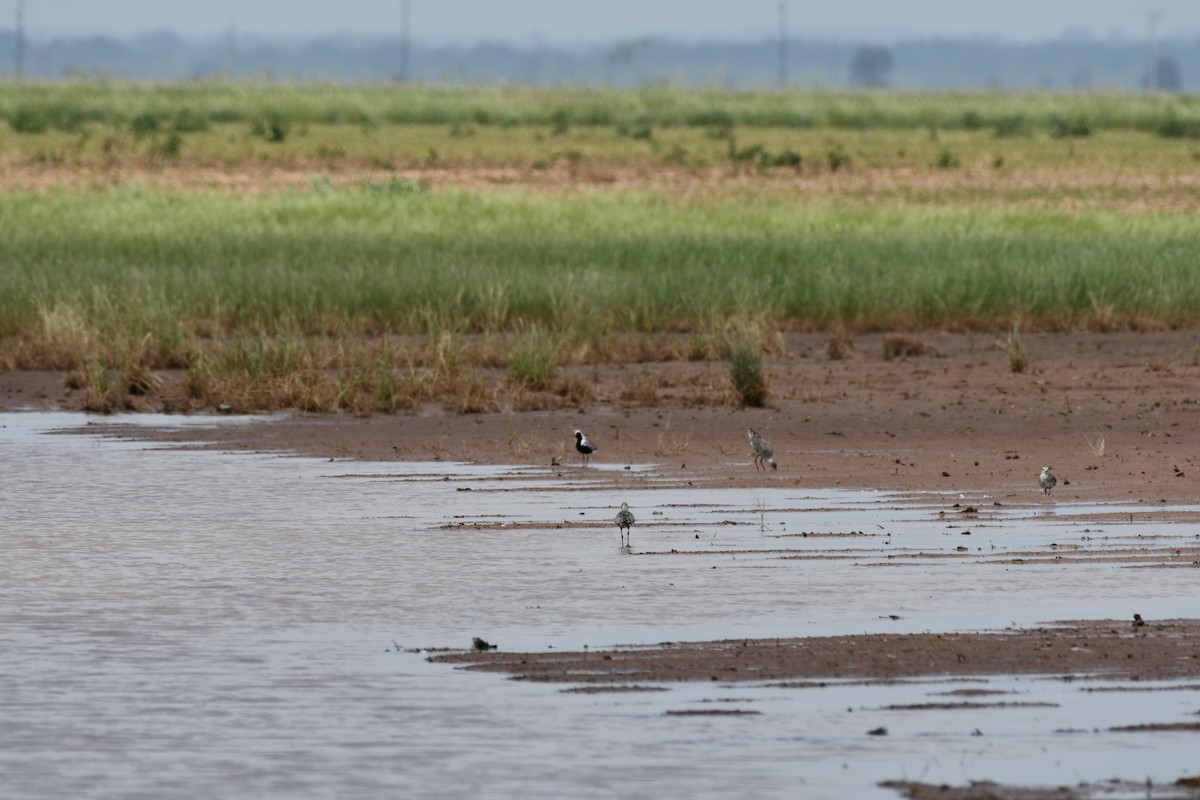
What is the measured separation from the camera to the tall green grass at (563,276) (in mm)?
21594

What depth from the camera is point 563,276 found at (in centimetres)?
2347

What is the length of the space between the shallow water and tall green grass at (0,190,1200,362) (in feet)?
21.7

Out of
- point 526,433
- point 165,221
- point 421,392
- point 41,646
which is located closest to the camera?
point 41,646

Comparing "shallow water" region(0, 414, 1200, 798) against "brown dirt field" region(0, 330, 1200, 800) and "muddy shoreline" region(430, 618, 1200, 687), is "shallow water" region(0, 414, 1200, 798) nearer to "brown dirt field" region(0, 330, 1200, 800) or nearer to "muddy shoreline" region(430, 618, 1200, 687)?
"muddy shoreline" region(430, 618, 1200, 687)

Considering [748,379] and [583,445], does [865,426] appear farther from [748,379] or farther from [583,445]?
[583,445]

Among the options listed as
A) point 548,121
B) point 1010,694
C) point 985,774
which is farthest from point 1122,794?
point 548,121

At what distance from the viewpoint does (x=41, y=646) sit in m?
8.93

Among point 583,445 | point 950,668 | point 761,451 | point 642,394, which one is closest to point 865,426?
point 642,394

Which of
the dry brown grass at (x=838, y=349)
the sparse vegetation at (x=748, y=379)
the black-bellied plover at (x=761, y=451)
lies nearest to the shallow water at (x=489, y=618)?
the black-bellied plover at (x=761, y=451)

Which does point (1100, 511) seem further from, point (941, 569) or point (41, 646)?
point (41, 646)

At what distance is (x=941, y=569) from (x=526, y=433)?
6416 mm

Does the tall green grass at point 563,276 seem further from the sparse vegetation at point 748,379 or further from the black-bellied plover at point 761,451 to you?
the black-bellied plover at point 761,451

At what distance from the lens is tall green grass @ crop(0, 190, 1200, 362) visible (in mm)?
21594

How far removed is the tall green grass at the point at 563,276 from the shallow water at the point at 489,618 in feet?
21.7
